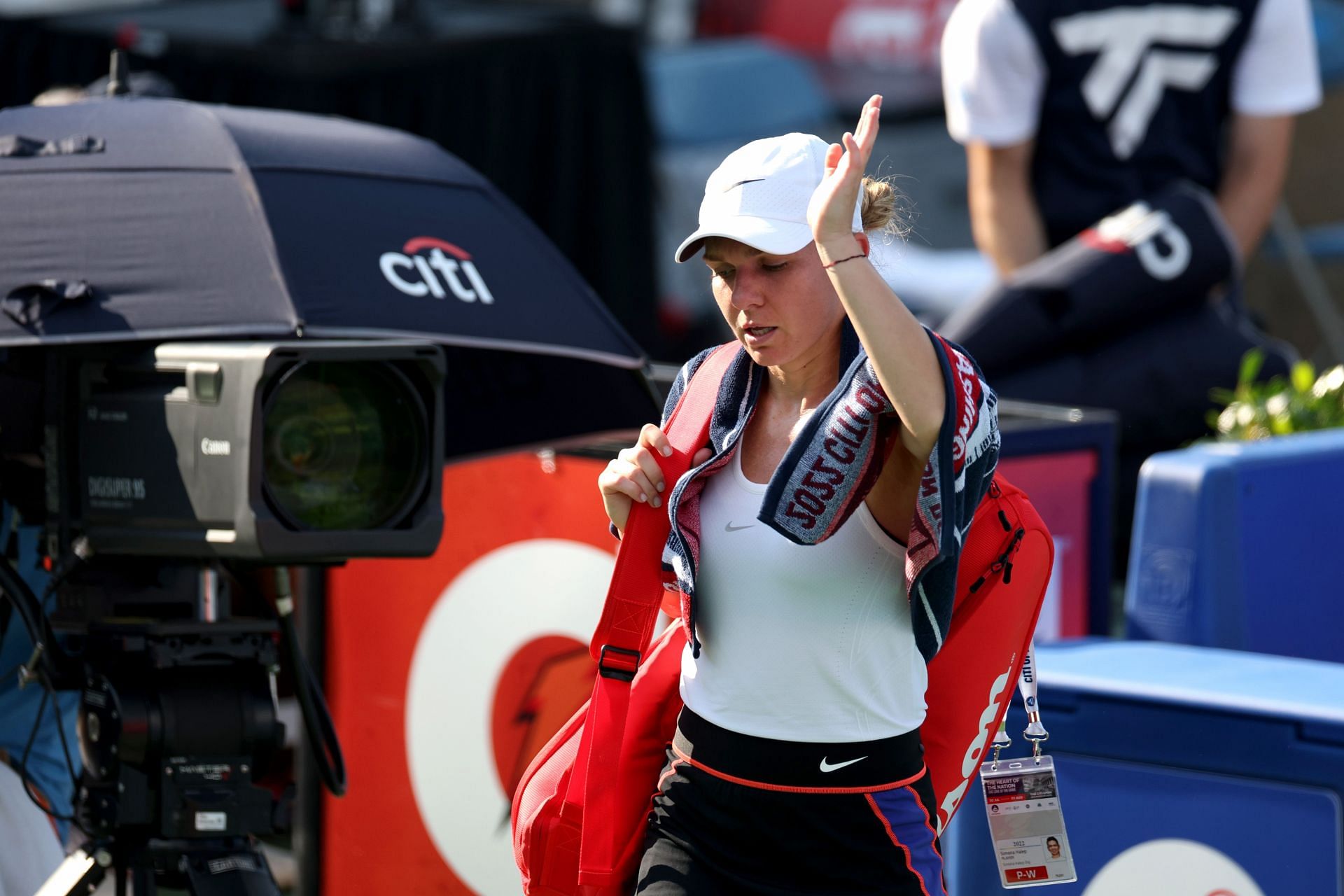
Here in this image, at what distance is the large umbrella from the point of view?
256cm

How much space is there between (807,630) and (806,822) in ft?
0.73

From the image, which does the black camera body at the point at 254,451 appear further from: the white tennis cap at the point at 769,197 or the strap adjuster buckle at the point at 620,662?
the white tennis cap at the point at 769,197

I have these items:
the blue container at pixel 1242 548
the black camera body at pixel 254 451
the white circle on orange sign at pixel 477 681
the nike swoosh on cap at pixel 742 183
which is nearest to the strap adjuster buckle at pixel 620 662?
the black camera body at pixel 254 451

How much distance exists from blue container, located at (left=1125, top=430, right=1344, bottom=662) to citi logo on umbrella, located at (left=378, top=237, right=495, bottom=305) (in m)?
1.28

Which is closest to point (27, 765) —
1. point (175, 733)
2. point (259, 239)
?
point (175, 733)

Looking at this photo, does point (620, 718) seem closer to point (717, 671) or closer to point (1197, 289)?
point (717, 671)

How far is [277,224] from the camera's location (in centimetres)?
271

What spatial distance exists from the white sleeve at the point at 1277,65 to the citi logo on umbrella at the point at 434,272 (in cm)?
271

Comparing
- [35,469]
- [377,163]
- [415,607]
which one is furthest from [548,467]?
[35,469]

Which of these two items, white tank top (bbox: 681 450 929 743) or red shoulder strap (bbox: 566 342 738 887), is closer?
white tank top (bbox: 681 450 929 743)

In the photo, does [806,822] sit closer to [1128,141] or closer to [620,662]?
[620,662]

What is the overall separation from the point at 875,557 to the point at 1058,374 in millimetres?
2507

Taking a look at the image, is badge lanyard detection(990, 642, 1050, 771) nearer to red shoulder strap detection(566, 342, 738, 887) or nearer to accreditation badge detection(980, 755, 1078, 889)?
accreditation badge detection(980, 755, 1078, 889)

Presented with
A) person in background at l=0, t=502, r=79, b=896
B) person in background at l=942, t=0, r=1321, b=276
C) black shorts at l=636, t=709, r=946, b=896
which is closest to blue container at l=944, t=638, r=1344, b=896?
black shorts at l=636, t=709, r=946, b=896
